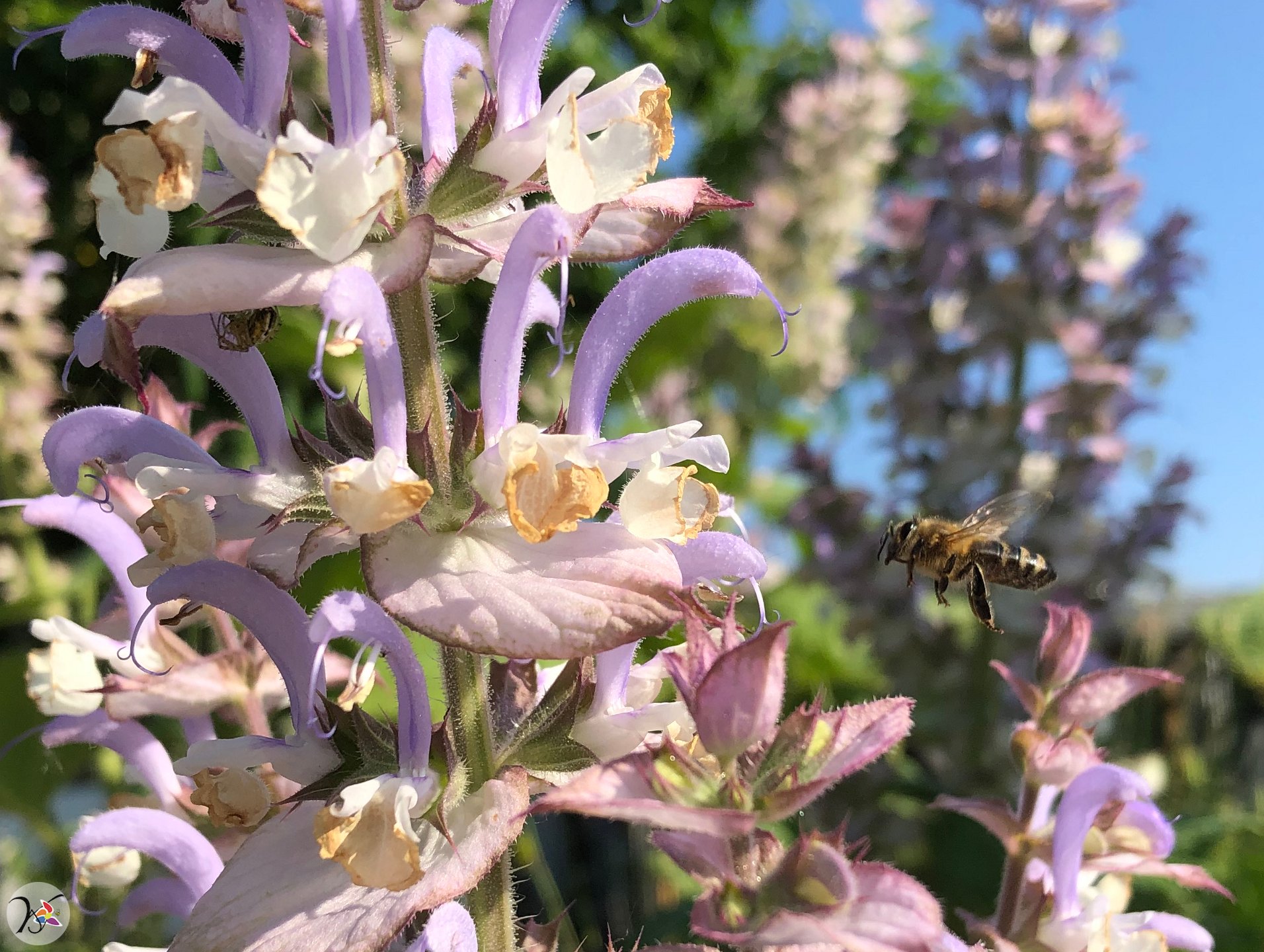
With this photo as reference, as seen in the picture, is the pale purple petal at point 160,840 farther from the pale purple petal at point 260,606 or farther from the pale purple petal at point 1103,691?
the pale purple petal at point 1103,691

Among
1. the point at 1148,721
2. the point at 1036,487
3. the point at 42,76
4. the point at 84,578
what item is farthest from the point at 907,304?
the point at 42,76

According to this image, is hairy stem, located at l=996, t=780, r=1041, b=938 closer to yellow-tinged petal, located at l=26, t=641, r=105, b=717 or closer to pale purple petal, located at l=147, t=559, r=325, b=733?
pale purple petal, located at l=147, t=559, r=325, b=733

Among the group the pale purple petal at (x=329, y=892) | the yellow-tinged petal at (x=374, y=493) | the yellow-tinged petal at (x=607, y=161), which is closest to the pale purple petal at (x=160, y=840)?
the pale purple petal at (x=329, y=892)

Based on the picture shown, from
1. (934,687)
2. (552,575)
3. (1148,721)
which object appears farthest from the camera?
(1148,721)

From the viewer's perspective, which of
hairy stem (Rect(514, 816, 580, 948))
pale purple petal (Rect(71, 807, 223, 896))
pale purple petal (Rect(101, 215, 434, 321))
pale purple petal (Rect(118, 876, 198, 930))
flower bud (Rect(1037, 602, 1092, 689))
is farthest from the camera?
hairy stem (Rect(514, 816, 580, 948))

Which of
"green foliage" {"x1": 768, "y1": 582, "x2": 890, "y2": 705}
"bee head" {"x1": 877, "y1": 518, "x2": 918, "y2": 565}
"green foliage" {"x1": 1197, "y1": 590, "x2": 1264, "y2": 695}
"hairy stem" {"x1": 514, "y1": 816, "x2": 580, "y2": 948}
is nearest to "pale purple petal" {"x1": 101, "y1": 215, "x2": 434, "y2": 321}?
"bee head" {"x1": 877, "y1": 518, "x2": 918, "y2": 565}

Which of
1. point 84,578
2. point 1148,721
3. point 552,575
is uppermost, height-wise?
point 552,575

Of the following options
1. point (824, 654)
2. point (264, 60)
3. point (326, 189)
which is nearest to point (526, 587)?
point (326, 189)

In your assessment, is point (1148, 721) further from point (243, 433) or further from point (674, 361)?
point (243, 433)
